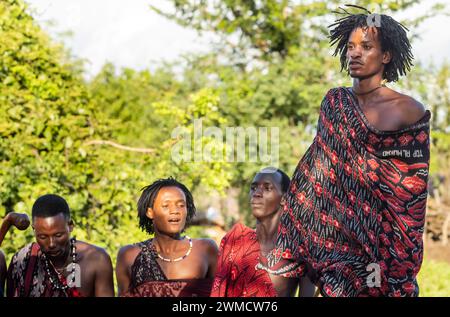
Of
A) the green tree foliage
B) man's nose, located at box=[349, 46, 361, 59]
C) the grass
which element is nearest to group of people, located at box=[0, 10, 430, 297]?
man's nose, located at box=[349, 46, 361, 59]

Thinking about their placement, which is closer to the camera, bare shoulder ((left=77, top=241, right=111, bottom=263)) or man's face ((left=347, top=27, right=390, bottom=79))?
man's face ((left=347, top=27, right=390, bottom=79))

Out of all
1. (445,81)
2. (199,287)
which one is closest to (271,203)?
(199,287)

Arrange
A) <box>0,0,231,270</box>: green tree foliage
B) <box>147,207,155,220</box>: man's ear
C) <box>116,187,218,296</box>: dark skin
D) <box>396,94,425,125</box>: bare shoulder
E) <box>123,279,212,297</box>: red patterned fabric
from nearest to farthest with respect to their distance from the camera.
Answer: <box>396,94,425,125</box>: bare shoulder < <box>123,279,212,297</box>: red patterned fabric < <box>116,187,218,296</box>: dark skin < <box>147,207,155,220</box>: man's ear < <box>0,0,231,270</box>: green tree foliage

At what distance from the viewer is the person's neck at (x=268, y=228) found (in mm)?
4781

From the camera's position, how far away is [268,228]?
479 centimetres

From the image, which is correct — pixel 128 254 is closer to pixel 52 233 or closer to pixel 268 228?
pixel 52 233

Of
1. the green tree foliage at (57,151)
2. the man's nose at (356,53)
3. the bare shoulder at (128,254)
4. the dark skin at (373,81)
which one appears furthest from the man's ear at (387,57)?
the green tree foliage at (57,151)

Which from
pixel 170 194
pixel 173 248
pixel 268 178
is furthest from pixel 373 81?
pixel 173 248

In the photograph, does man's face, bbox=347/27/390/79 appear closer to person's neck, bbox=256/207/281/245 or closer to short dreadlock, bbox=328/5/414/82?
short dreadlock, bbox=328/5/414/82

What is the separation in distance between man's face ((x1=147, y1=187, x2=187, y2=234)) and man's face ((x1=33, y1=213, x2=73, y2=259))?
1.83 feet

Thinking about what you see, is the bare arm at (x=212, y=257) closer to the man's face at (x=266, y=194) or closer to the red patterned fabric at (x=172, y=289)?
Answer: the red patterned fabric at (x=172, y=289)

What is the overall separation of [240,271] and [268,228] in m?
0.29

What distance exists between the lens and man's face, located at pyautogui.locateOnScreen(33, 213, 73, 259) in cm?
466

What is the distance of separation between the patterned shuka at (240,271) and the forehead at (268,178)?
29 centimetres
